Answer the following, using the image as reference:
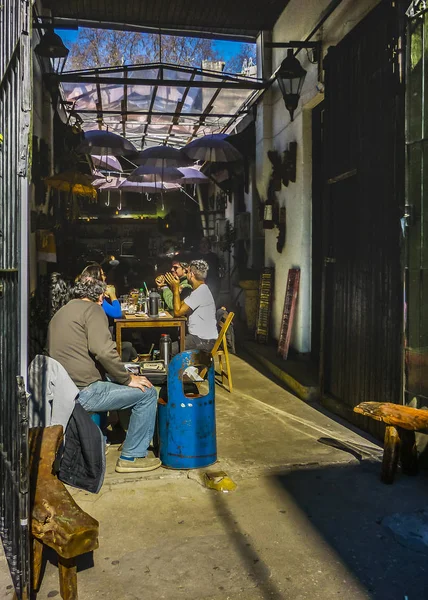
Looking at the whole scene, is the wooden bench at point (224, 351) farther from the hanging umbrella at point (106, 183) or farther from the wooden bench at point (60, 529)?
the hanging umbrella at point (106, 183)

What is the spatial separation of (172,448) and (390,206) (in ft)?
9.37

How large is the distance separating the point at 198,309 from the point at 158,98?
5.16m

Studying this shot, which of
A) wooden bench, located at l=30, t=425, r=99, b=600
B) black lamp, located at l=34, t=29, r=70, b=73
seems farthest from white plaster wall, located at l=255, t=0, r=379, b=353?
wooden bench, located at l=30, t=425, r=99, b=600

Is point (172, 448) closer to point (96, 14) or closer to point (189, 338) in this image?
point (189, 338)

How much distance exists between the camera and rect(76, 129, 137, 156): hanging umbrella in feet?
34.2

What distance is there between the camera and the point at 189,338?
7.34 metres

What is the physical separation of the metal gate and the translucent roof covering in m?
5.94

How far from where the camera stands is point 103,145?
10.4m

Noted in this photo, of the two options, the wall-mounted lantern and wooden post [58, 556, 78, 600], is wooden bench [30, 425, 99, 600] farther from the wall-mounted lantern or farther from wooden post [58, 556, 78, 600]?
the wall-mounted lantern

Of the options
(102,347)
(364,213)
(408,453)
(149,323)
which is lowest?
(408,453)

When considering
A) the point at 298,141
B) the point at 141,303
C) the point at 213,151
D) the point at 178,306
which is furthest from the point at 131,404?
the point at 213,151

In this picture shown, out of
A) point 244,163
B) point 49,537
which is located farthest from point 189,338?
point 244,163

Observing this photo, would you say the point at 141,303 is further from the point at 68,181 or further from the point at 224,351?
the point at 68,181

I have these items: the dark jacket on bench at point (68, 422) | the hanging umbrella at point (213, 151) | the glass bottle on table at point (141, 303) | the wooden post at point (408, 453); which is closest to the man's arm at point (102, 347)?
the dark jacket on bench at point (68, 422)
